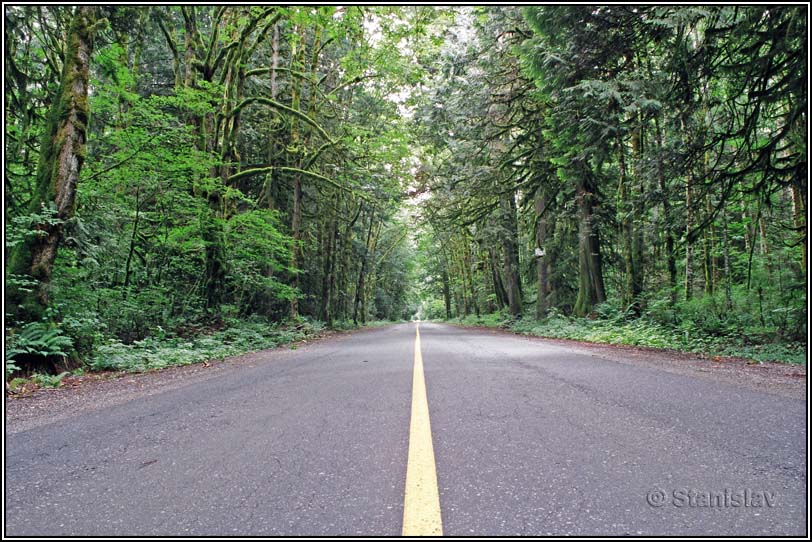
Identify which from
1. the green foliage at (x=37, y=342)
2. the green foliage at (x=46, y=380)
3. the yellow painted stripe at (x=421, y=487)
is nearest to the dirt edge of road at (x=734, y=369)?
the yellow painted stripe at (x=421, y=487)

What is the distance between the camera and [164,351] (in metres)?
8.80

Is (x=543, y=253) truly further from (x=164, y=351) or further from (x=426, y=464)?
(x=426, y=464)

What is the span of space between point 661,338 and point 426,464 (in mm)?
9714

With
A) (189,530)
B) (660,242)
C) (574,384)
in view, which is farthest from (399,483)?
(660,242)

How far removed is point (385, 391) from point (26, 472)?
307cm

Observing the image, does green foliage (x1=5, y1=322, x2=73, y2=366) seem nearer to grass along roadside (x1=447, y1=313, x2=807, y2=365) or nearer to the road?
the road

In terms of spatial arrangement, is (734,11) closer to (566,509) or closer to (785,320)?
(785,320)

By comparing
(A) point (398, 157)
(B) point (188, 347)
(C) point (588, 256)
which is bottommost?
(B) point (188, 347)

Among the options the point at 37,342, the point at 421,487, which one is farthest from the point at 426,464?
the point at 37,342

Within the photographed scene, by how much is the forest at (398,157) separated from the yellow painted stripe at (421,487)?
6071mm

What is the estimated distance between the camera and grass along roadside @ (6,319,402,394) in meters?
6.07

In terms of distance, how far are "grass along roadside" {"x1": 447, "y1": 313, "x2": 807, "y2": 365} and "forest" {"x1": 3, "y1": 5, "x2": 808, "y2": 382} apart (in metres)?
0.07

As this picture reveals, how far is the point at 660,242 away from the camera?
11633mm

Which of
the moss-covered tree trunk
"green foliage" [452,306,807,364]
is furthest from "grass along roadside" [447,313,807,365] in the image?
the moss-covered tree trunk
